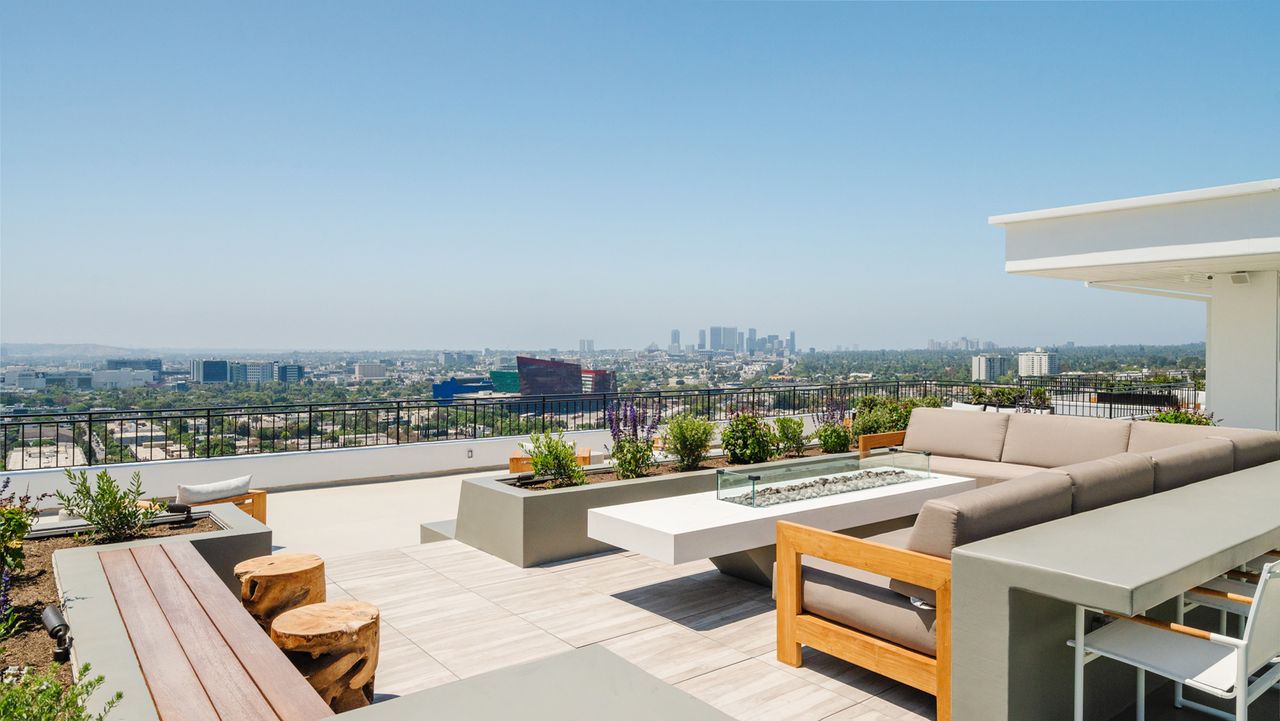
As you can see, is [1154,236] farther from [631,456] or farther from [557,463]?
[557,463]

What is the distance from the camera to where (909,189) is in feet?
82.6

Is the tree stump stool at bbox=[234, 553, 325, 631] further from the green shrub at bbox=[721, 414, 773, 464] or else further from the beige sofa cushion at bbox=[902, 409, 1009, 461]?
the beige sofa cushion at bbox=[902, 409, 1009, 461]

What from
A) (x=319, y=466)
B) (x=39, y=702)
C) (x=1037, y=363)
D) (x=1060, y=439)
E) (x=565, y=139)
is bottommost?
(x=319, y=466)

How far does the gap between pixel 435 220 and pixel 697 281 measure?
2621 cm

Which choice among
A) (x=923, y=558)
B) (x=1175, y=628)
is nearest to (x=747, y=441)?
(x=923, y=558)

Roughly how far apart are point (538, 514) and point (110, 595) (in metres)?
2.75

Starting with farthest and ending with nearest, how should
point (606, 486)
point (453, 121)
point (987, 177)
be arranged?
point (987, 177) → point (453, 121) → point (606, 486)

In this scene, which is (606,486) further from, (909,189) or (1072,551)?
(909,189)

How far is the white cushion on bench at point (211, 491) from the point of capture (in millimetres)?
6098

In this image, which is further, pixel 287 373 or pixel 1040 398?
pixel 287 373

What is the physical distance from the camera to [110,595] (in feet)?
9.57

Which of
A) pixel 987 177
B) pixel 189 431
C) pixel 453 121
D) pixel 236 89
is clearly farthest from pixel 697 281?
pixel 189 431

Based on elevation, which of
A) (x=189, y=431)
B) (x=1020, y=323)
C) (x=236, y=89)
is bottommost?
(x=189, y=431)

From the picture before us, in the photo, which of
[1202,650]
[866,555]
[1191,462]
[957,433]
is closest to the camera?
[1202,650]
